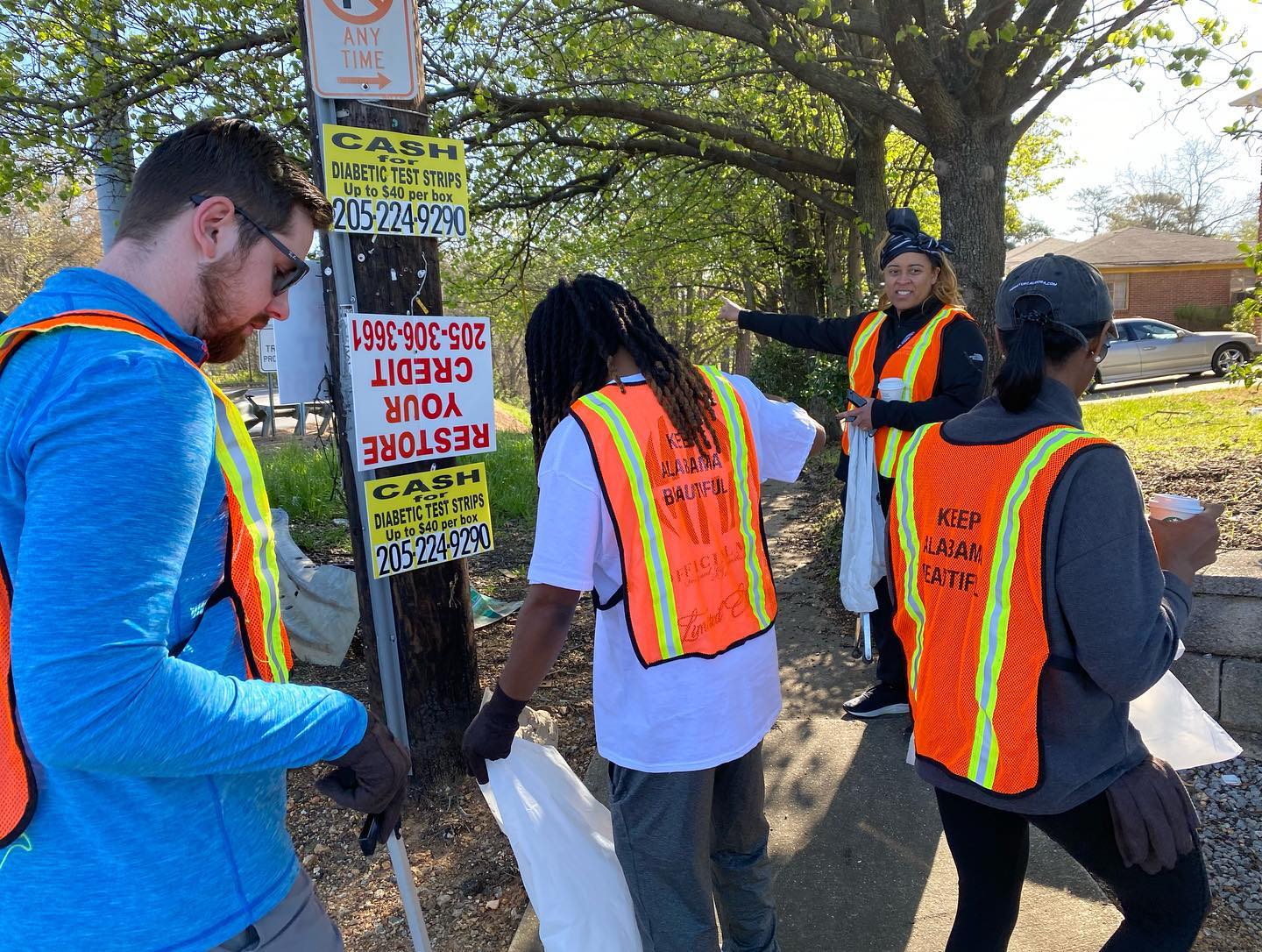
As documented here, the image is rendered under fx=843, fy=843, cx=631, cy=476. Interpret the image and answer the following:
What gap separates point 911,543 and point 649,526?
23.4 inches

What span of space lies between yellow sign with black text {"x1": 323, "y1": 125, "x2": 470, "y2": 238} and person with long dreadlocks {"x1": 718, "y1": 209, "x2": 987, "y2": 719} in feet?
6.37

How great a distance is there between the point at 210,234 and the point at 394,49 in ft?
6.49

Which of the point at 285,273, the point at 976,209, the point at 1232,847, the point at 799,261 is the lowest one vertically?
the point at 1232,847

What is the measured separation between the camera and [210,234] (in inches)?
49.5

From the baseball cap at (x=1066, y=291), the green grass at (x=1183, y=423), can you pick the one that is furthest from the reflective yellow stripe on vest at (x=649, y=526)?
the green grass at (x=1183, y=423)

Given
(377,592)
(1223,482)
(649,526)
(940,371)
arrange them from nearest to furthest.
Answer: (649,526), (377,592), (940,371), (1223,482)

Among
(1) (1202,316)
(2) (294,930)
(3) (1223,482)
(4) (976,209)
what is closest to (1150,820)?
(2) (294,930)

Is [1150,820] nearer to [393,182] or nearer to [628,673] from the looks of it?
[628,673]

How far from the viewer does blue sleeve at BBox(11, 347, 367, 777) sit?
95 centimetres

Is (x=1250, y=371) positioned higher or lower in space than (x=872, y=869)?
higher

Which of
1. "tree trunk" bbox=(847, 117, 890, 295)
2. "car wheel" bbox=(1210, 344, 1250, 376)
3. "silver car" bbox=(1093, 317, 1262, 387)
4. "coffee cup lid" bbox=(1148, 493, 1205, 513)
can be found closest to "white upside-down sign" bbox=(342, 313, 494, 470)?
"coffee cup lid" bbox=(1148, 493, 1205, 513)

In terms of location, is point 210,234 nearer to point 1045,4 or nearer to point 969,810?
point 969,810

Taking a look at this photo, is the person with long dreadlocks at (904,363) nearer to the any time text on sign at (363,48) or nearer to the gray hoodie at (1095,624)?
the gray hoodie at (1095,624)

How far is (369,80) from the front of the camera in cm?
287
